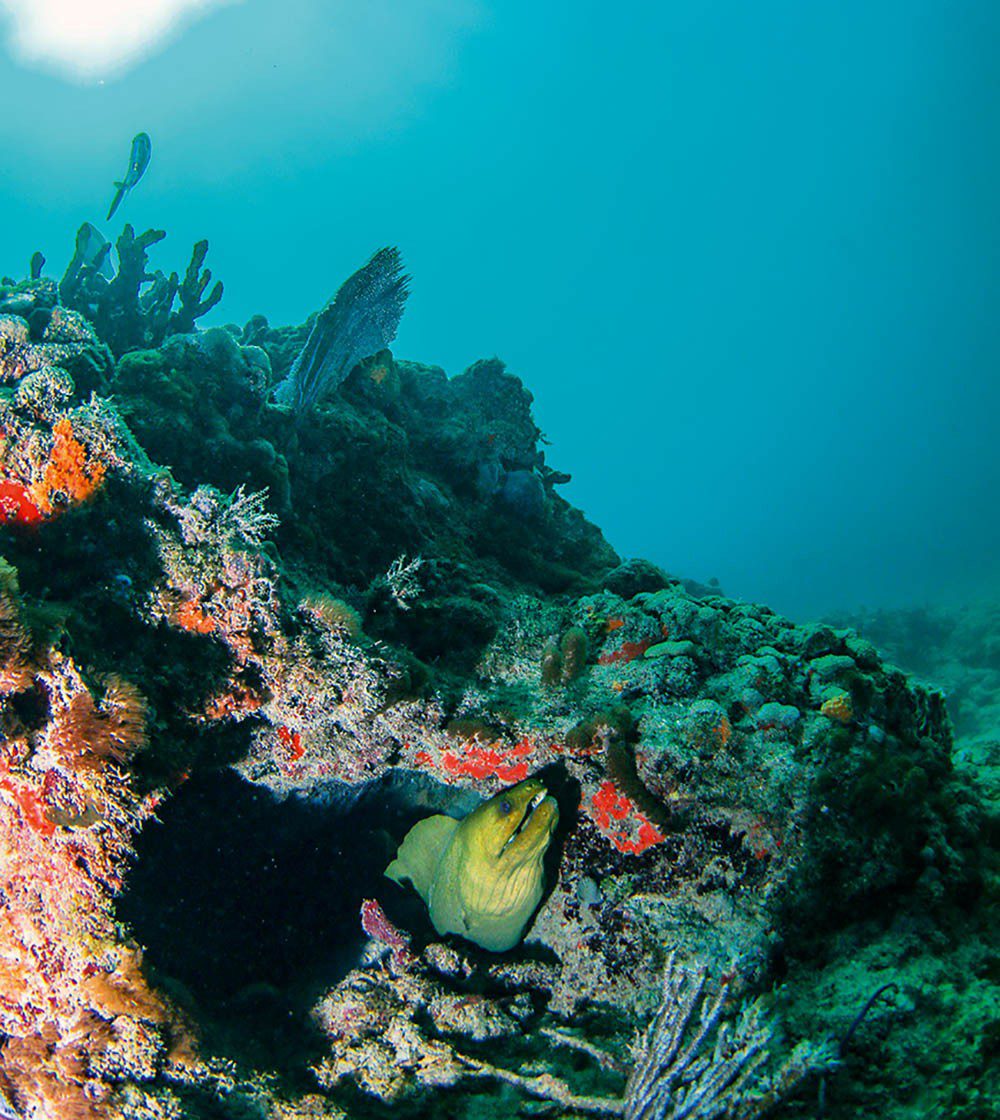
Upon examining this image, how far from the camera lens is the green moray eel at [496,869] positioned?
285 centimetres

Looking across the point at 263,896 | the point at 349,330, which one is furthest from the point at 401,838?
the point at 349,330

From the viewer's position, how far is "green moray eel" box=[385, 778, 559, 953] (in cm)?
285

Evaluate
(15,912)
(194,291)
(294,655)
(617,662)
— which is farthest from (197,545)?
(194,291)

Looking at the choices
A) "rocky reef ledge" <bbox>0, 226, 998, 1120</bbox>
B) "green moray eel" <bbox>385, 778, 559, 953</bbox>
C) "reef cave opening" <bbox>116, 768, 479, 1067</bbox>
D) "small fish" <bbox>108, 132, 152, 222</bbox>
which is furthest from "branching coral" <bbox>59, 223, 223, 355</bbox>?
"green moray eel" <bbox>385, 778, 559, 953</bbox>

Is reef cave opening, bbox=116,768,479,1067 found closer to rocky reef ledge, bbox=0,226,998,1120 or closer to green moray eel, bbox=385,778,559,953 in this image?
rocky reef ledge, bbox=0,226,998,1120

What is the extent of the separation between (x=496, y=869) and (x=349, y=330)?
560 centimetres

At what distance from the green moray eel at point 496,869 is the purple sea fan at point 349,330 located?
4411mm

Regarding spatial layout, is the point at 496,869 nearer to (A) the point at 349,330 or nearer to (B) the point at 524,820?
(B) the point at 524,820

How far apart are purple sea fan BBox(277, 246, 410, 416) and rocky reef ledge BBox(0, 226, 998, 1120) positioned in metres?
1.87

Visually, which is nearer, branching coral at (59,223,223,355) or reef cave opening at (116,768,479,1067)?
reef cave opening at (116,768,479,1067)

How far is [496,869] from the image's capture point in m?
2.88

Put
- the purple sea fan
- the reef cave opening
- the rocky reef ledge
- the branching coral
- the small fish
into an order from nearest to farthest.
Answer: the rocky reef ledge < the reef cave opening < the purple sea fan < the branching coral < the small fish

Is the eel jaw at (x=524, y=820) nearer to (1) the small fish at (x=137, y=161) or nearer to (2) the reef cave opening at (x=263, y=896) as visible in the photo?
(2) the reef cave opening at (x=263, y=896)

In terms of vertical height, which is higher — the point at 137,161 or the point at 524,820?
the point at 137,161
